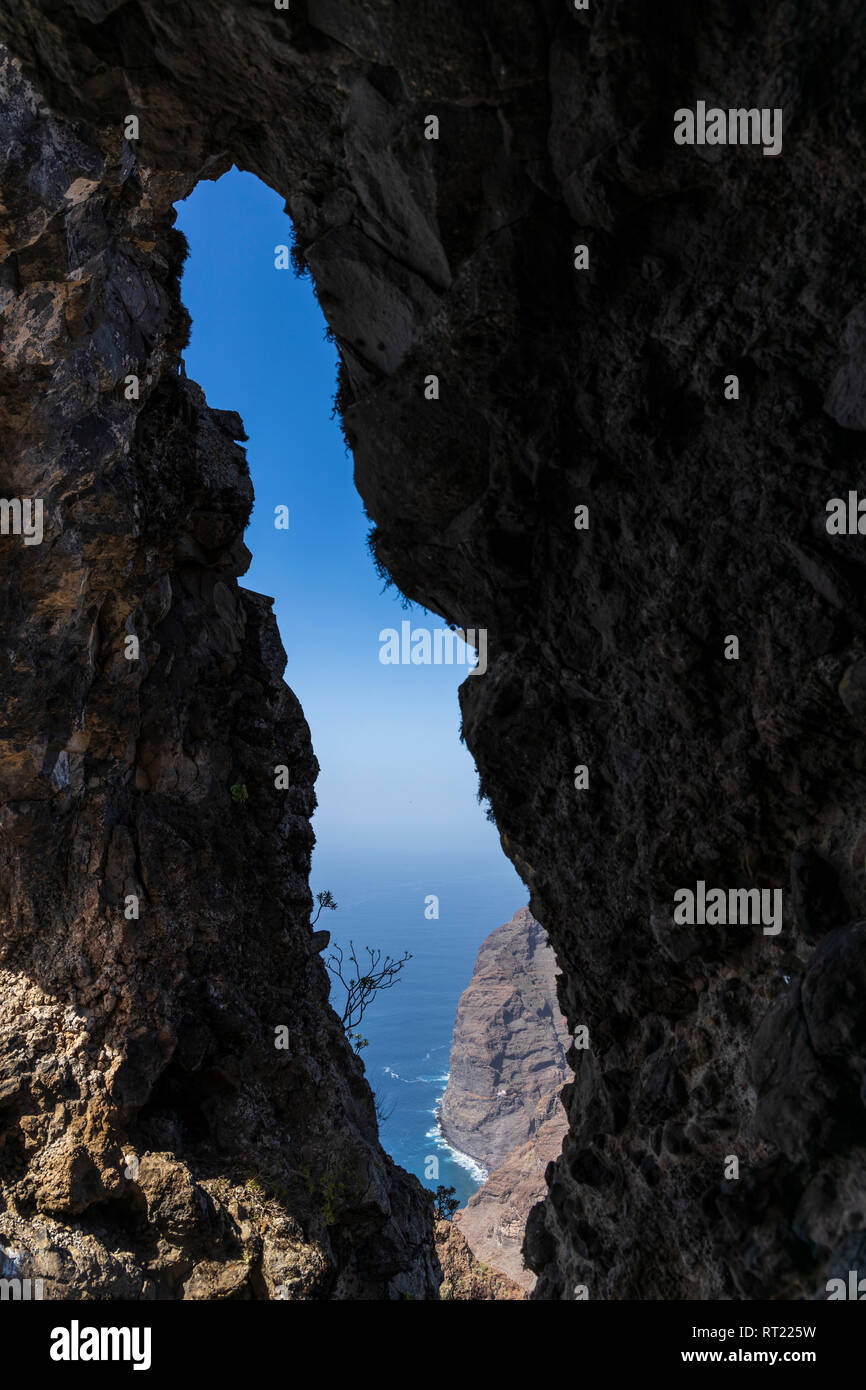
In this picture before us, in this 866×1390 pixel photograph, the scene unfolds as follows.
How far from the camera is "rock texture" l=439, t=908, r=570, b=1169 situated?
69125 millimetres

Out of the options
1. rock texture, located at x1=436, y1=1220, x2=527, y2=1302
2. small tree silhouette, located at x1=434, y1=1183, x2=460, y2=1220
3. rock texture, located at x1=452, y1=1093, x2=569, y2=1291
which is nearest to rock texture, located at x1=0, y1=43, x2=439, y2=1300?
small tree silhouette, located at x1=434, y1=1183, x2=460, y2=1220

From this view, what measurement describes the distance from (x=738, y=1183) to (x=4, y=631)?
10.8 meters

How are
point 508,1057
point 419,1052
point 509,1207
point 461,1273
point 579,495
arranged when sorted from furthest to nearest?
point 419,1052, point 508,1057, point 509,1207, point 461,1273, point 579,495

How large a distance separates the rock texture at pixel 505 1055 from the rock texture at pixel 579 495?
65964mm

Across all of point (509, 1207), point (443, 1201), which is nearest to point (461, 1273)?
point (443, 1201)

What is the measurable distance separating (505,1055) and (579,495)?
7547cm

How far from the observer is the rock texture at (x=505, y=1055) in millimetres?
69125

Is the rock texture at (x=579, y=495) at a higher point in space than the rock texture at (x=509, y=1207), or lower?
higher

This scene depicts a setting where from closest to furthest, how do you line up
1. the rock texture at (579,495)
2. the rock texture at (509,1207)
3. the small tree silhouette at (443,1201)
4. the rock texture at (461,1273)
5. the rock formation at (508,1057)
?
the rock texture at (579,495)
the small tree silhouette at (443,1201)
the rock texture at (461,1273)
the rock texture at (509,1207)
the rock formation at (508,1057)

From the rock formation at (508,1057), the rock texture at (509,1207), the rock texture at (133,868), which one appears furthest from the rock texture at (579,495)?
the rock formation at (508,1057)

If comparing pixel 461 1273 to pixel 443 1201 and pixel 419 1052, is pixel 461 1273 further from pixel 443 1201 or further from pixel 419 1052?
pixel 419 1052

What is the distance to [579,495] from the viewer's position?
6.72m

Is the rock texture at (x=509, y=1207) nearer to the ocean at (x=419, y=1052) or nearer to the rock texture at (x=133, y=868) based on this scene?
the ocean at (x=419, y=1052)

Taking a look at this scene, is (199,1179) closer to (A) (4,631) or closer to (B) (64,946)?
(B) (64,946)
